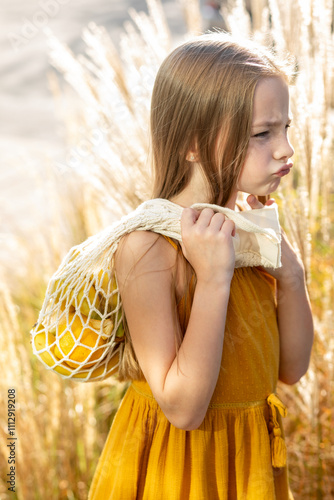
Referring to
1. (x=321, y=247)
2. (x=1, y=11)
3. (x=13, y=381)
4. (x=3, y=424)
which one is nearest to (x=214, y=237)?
(x=13, y=381)

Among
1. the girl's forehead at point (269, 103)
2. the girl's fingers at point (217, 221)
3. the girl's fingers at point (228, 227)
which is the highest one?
the girl's forehead at point (269, 103)

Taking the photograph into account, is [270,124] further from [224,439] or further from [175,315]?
[224,439]

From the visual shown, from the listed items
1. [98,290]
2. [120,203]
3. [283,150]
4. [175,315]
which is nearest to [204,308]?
[175,315]

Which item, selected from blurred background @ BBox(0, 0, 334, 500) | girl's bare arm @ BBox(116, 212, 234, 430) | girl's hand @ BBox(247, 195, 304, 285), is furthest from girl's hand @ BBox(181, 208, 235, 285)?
blurred background @ BBox(0, 0, 334, 500)

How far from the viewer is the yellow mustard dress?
0.96 meters

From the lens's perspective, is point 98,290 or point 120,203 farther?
point 120,203

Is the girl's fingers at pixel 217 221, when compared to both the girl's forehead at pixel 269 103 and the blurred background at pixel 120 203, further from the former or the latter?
the blurred background at pixel 120 203

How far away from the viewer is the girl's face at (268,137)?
35.9 inches

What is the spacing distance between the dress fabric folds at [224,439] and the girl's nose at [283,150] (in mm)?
239

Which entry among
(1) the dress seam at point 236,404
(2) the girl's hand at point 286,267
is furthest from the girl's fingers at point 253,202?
(1) the dress seam at point 236,404

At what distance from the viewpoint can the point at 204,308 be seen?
33.9 inches

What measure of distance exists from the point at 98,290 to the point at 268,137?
386 mm

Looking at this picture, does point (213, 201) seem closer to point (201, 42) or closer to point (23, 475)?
point (201, 42)

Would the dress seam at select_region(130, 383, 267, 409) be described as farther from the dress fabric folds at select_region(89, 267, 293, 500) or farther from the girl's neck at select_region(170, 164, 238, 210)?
the girl's neck at select_region(170, 164, 238, 210)
